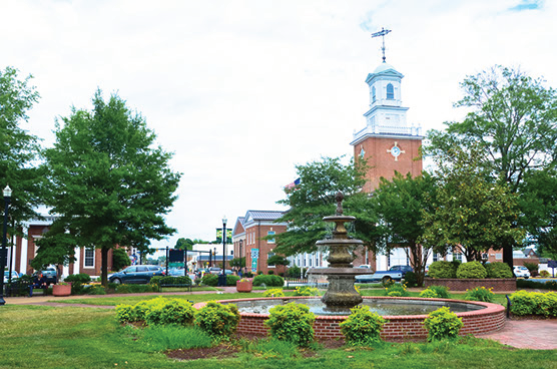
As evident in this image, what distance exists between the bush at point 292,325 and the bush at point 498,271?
22.1 meters

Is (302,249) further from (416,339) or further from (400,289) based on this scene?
(416,339)

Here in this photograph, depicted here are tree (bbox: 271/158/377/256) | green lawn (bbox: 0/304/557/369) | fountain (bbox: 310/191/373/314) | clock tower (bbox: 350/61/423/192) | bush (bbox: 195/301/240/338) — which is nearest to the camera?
green lawn (bbox: 0/304/557/369)

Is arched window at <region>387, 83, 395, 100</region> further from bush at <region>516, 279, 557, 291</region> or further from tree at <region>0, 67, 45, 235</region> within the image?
tree at <region>0, 67, 45, 235</region>

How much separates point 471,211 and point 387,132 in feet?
118

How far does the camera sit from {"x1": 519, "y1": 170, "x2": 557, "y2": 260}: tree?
28766 millimetres

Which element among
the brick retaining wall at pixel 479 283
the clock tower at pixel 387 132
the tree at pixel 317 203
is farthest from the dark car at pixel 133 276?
the clock tower at pixel 387 132

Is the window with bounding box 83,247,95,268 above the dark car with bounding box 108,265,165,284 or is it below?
above

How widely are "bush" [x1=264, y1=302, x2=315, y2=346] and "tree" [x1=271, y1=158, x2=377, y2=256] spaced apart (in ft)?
73.2

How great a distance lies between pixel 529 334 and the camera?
11.4m

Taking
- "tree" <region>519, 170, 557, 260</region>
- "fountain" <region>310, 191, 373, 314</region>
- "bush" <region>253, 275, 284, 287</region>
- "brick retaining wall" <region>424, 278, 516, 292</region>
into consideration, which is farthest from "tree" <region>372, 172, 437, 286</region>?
"fountain" <region>310, 191, 373, 314</region>

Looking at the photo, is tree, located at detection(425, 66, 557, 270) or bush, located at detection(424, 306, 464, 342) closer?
bush, located at detection(424, 306, 464, 342)

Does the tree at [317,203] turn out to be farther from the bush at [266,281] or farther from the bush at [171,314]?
the bush at [171,314]

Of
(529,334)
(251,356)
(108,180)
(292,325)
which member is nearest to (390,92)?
(108,180)

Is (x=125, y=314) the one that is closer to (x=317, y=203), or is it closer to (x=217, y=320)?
(x=217, y=320)
